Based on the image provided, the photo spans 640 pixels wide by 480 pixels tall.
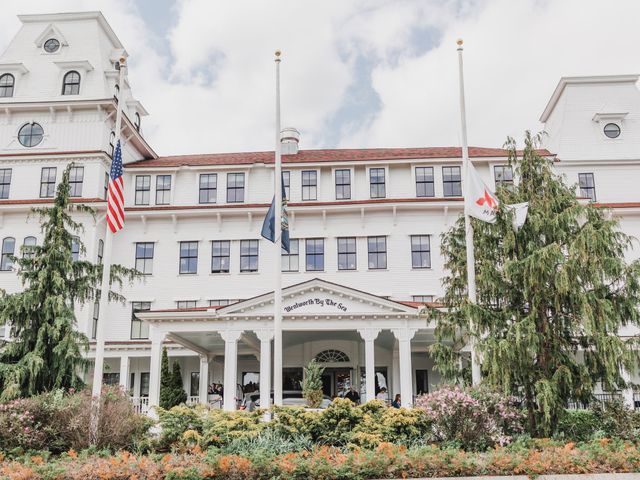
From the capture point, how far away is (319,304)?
926 inches

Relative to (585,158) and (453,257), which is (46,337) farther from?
(585,158)

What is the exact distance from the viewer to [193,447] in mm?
13602

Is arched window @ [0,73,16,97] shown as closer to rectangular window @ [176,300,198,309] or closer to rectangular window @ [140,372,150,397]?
rectangular window @ [176,300,198,309]

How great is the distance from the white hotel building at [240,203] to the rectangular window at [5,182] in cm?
7

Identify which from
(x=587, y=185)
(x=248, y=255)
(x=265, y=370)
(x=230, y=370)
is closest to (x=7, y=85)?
(x=248, y=255)

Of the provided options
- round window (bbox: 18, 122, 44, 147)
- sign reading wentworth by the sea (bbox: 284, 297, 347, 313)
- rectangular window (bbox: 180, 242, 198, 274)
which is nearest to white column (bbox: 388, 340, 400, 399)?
sign reading wentworth by the sea (bbox: 284, 297, 347, 313)

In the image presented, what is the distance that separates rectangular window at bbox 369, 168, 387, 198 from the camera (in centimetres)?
3203

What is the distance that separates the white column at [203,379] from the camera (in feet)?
95.3

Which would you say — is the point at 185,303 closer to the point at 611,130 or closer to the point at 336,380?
the point at 336,380

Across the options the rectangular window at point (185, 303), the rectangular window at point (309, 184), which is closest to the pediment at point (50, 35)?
the rectangular window at point (309, 184)

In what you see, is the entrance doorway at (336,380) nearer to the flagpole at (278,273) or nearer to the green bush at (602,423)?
the flagpole at (278,273)

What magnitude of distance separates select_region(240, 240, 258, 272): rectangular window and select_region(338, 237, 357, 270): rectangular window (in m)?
4.08

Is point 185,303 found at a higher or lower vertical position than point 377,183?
lower

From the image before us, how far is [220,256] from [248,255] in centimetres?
138
